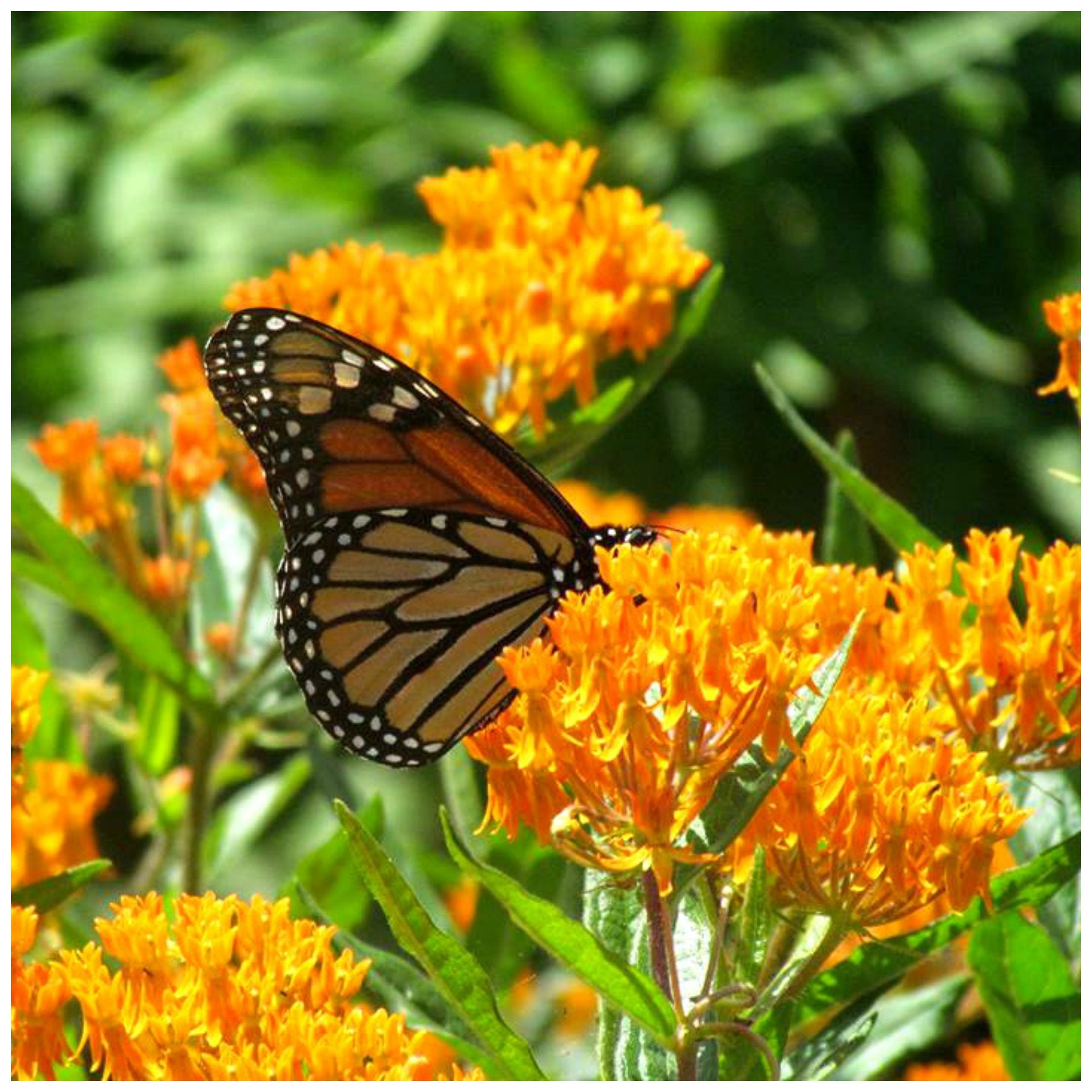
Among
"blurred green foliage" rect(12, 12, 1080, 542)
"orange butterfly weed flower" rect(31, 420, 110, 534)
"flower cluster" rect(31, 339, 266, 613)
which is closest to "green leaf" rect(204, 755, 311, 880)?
"flower cluster" rect(31, 339, 266, 613)

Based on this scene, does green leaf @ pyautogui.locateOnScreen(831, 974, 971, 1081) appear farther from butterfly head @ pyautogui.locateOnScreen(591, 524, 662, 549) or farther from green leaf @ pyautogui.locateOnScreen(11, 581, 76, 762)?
green leaf @ pyautogui.locateOnScreen(11, 581, 76, 762)

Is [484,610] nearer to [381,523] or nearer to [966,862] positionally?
[381,523]

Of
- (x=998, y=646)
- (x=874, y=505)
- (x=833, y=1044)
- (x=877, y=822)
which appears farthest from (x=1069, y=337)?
(x=833, y=1044)

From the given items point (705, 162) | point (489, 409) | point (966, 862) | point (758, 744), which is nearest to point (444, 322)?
point (489, 409)

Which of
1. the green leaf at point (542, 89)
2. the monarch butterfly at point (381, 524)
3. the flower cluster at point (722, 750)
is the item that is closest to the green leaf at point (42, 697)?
the monarch butterfly at point (381, 524)

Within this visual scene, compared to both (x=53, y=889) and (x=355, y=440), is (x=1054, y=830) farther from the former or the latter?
(x=53, y=889)

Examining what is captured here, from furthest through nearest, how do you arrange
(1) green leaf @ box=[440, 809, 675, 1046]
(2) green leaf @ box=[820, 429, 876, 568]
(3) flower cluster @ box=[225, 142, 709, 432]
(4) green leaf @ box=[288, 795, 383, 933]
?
(3) flower cluster @ box=[225, 142, 709, 432], (2) green leaf @ box=[820, 429, 876, 568], (4) green leaf @ box=[288, 795, 383, 933], (1) green leaf @ box=[440, 809, 675, 1046]
